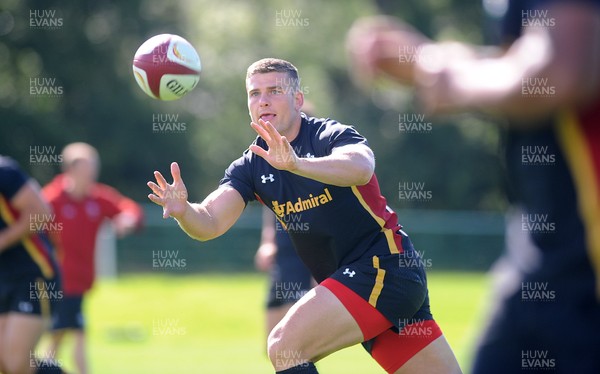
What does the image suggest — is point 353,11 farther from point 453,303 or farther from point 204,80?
point 453,303

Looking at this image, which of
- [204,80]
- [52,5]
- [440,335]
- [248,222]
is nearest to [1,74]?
[52,5]

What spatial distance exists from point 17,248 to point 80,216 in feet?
13.4

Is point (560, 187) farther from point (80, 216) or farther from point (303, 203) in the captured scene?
point (80, 216)

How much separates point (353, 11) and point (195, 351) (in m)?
26.6

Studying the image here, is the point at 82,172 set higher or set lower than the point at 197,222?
higher

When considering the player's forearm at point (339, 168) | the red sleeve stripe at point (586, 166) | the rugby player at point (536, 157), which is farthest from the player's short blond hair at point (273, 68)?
the red sleeve stripe at point (586, 166)

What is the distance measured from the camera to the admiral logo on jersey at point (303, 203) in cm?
545

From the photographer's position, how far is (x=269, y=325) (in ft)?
30.1

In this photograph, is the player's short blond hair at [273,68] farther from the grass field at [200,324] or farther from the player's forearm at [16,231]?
the grass field at [200,324]

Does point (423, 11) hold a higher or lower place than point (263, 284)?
higher

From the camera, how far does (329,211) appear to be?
17.8 ft

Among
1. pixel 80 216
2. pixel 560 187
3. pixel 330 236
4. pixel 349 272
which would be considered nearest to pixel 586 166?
pixel 560 187

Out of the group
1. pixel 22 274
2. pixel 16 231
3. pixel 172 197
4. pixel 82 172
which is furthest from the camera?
pixel 82 172

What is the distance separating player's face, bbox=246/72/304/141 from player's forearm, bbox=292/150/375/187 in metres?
0.72
